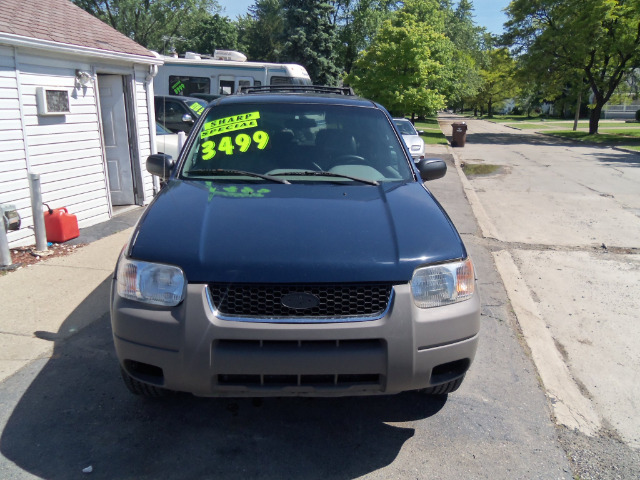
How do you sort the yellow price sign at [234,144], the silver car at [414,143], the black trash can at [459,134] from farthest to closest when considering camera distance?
the black trash can at [459,134], the silver car at [414,143], the yellow price sign at [234,144]

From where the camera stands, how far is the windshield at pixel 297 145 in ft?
12.2

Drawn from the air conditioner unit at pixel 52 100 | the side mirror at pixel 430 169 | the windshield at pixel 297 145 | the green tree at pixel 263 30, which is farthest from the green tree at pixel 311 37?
the side mirror at pixel 430 169

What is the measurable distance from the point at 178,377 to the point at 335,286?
887 millimetres

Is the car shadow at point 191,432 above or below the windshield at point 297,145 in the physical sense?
below

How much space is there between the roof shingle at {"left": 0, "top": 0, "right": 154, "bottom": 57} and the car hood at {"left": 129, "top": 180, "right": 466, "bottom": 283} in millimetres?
4882

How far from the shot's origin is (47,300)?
4945 mm

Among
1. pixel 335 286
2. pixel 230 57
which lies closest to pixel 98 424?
pixel 335 286

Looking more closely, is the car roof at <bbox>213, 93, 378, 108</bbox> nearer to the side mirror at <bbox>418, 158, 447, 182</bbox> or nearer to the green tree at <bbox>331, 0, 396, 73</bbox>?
the side mirror at <bbox>418, 158, 447, 182</bbox>

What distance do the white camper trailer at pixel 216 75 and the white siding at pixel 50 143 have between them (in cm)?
851

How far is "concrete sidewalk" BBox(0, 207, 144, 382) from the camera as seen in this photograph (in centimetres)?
402

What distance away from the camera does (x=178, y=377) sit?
2.53 metres

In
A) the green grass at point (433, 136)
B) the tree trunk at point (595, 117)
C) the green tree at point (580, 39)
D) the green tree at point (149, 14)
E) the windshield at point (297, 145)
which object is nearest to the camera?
the windshield at point (297, 145)

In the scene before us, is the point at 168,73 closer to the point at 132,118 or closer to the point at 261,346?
the point at 132,118

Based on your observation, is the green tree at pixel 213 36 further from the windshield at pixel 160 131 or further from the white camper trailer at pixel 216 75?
the windshield at pixel 160 131
